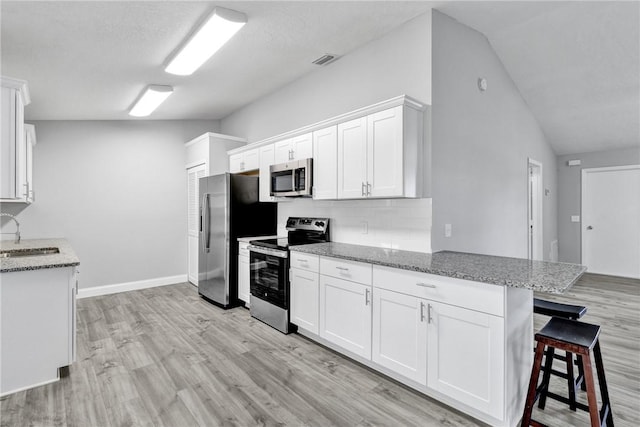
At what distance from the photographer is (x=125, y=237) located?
5.41m

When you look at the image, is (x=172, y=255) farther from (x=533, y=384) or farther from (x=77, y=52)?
(x=533, y=384)

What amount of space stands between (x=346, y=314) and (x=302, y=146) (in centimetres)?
184

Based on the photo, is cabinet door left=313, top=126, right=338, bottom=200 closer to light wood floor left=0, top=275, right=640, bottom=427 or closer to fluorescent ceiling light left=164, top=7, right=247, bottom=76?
fluorescent ceiling light left=164, top=7, right=247, bottom=76

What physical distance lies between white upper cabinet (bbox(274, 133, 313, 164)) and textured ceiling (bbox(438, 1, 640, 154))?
1.70 metres

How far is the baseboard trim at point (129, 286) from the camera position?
5.08m

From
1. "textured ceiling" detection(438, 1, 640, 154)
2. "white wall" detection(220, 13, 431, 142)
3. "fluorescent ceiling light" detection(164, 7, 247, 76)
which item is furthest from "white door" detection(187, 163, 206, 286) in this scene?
"textured ceiling" detection(438, 1, 640, 154)

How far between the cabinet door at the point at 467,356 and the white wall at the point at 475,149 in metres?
0.94

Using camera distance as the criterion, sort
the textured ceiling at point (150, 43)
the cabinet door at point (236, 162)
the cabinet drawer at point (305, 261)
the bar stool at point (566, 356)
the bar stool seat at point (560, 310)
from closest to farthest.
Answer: the bar stool at point (566, 356)
the bar stool seat at point (560, 310)
the textured ceiling at point (150, 43)
the cabinet drawer at point (305, 261)
the cabinet door at point (236, 162)

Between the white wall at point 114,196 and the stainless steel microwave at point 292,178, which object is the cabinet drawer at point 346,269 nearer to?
the stainless steel microwave at point 292,178

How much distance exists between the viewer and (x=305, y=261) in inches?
126

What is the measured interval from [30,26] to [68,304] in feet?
6.66

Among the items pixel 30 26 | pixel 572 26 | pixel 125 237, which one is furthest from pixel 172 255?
pixel 572 26

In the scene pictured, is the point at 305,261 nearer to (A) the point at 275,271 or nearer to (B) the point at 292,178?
(A) the point at 275,271

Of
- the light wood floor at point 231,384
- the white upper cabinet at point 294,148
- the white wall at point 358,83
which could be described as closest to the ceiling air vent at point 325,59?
the white wall at point 358,83
